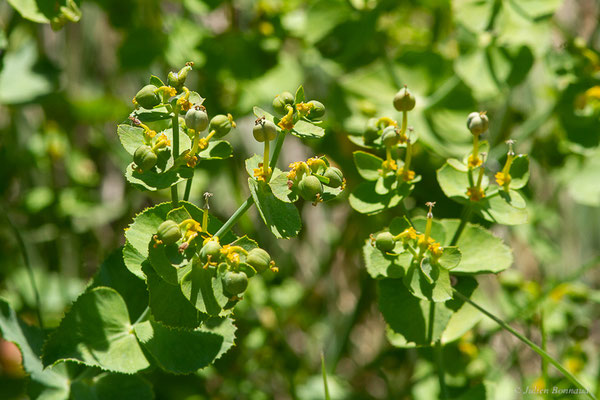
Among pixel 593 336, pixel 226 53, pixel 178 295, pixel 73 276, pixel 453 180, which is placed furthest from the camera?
pixel 593 336

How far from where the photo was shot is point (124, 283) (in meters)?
1.33

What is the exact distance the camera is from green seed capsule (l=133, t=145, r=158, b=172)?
1.08 meters

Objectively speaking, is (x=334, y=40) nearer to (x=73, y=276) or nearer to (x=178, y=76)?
(x=178, y=76)

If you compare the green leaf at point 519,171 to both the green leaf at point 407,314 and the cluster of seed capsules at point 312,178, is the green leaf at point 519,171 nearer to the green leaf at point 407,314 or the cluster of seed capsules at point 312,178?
the green leaf at point 407,314

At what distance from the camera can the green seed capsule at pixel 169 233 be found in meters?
1.02

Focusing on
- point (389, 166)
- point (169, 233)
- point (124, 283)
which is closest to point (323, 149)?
point (389, 166)

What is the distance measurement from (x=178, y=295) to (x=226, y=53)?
116 centimetres

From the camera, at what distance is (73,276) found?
2.33 m

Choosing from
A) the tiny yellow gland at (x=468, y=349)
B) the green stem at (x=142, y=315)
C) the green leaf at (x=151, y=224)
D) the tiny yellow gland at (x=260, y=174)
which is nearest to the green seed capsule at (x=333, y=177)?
the tiny yellow gland at (x=260, y=174)

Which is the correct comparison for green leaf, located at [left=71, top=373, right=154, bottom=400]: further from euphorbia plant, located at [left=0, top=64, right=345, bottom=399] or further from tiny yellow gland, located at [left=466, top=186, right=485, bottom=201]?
tiny yellow gland, located at [left=466, top=186, right=485, bottom=201]

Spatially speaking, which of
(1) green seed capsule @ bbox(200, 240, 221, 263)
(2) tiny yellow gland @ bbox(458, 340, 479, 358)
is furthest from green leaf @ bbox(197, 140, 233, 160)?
(2) tiny yellow gland @ bbox(458, 340, 479, 358)

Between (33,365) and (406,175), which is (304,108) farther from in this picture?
(33,365)

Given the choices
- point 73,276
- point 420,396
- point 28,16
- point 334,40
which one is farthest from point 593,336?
point 28,16

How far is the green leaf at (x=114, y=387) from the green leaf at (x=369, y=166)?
620mm
